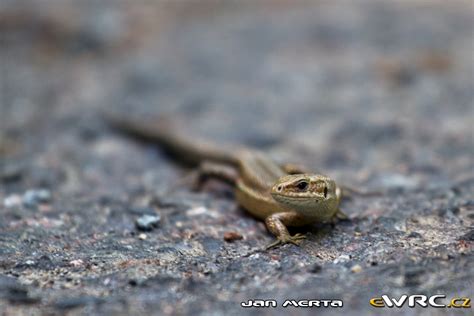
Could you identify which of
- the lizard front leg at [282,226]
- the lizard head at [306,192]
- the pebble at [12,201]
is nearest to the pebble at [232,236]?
the lizard front leg at [282,226]

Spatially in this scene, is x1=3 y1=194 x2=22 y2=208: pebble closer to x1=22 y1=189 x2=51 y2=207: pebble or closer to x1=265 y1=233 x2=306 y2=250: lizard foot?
x1=22 y1=189 x2=51 y2=207: pebble

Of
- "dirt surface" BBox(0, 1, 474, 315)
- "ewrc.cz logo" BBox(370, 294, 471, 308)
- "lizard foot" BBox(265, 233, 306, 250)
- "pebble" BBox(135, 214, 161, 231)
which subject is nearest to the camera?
"ewrc.cz logo" BBox(370, 294, 471, 308)

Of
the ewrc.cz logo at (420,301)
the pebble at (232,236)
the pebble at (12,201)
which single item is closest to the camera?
the ewrc.cz logo at (420,301)

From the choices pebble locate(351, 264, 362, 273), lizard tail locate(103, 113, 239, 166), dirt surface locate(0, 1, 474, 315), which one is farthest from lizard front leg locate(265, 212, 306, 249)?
lizard tail locate(103, 113, 239, 166)

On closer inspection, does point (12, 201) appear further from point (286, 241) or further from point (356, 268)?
point (356, 268)

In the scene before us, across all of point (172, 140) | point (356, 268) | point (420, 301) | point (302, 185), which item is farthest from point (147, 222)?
point (420, 301)

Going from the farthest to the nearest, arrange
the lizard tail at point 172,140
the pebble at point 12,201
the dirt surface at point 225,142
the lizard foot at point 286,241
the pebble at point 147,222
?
the lizard tail at point 172,140
the pebble at point 12,201
the pebble at point 147,222
the lizard foot at point 286,241
the dirt surface at point 225,142

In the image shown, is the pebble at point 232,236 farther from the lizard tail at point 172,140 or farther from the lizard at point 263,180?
the lizard tail at point 172,140

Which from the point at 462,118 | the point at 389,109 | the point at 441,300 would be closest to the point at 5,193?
the point at 441,300

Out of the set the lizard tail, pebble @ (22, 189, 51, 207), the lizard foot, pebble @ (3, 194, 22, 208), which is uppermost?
the lizard tail
